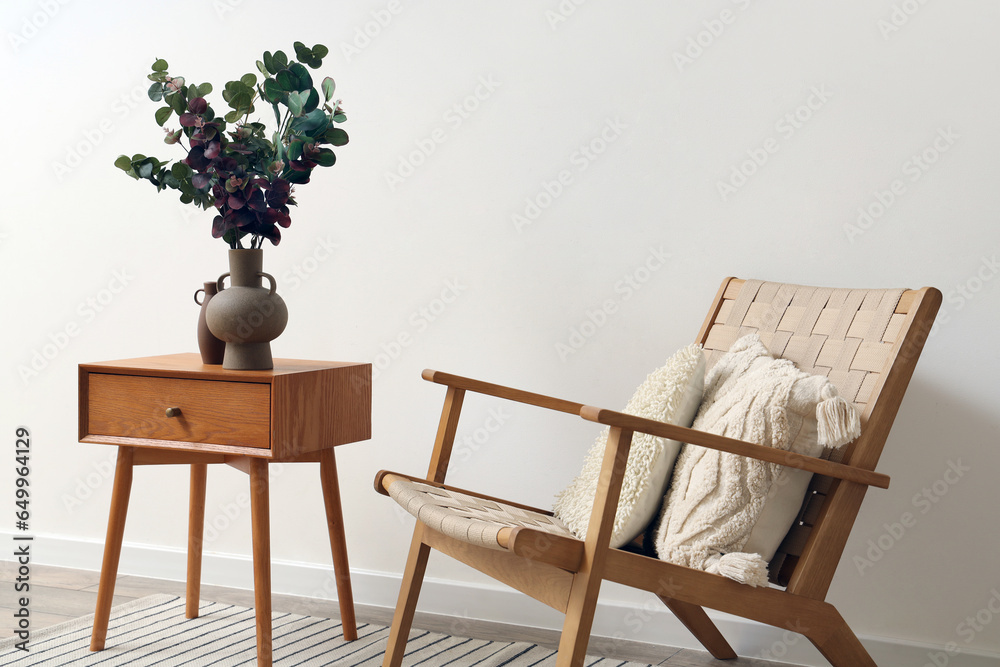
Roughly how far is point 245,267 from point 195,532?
2.11 feet

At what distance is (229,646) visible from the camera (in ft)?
5.73

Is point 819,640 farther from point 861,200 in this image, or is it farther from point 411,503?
point 861,200

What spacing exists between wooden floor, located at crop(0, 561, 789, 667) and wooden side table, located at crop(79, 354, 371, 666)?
0.36m

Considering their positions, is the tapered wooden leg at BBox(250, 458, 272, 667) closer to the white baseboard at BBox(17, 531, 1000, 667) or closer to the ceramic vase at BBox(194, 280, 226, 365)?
the ceramic vase at BBox(194, 280, 226, 365)

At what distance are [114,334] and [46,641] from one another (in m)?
0.81

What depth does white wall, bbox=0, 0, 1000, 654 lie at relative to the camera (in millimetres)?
1736

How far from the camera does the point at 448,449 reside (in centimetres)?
154

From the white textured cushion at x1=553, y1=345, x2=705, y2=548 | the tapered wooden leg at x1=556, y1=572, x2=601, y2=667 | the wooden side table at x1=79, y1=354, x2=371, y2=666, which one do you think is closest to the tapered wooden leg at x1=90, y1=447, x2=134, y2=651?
the wooden side table at x1=79, y1=354, x2=371, y2=666

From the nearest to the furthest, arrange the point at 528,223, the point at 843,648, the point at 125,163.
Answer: the point at 843,648 < the point at 125,163 < the point at 528,223

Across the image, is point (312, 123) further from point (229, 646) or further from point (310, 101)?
point (229, 646)

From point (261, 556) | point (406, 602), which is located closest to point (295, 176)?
point (261, 556)

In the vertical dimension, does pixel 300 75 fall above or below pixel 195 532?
above

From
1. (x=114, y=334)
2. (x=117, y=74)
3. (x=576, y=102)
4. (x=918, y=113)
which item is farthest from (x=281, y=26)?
(x=918, y=113)

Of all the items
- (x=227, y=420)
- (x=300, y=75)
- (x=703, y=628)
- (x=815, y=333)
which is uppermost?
(x=300, y=75)
